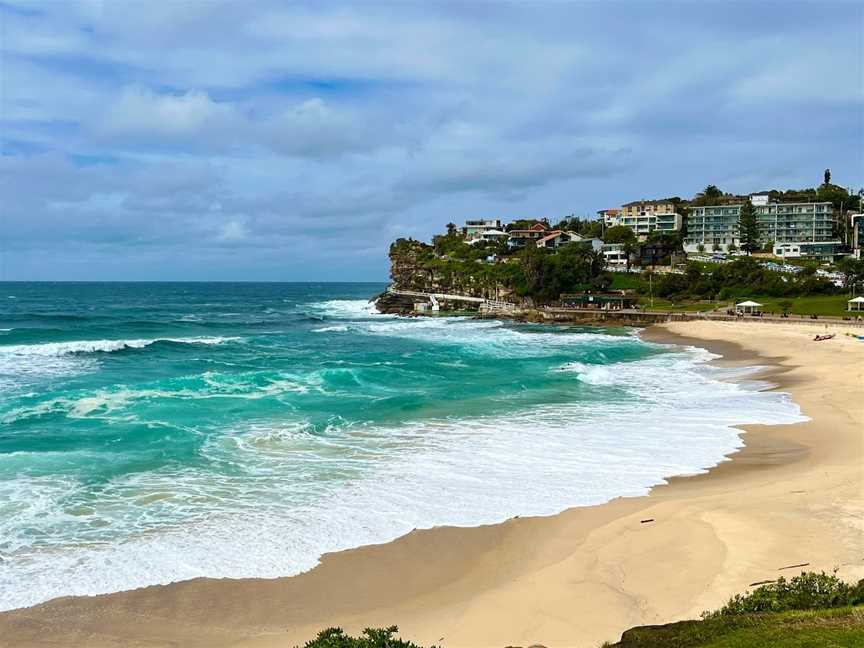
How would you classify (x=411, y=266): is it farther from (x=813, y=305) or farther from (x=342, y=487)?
(x=342, y=487)

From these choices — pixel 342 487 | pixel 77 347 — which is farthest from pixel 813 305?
pixel 77 347

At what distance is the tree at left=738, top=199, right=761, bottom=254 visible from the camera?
10838 centimetres

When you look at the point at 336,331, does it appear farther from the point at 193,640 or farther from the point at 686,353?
the point at 193,640

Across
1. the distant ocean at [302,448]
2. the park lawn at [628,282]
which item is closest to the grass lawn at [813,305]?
the park lawn at [628,282]

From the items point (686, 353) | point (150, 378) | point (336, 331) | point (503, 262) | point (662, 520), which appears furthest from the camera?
point (503, 262)

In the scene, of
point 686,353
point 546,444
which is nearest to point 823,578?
point 546,444

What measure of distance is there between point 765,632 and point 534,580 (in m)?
5.04

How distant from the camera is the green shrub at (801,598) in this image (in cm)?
871

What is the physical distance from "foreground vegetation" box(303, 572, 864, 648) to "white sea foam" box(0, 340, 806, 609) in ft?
18.7

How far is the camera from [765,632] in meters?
7.69

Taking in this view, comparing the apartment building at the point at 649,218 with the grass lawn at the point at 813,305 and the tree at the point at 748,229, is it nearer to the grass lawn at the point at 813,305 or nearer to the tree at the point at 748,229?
the tree at the point at 748,229

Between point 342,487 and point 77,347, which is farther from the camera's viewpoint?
point 77,347

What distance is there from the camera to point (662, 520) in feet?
48.1

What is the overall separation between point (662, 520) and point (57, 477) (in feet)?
53.6
